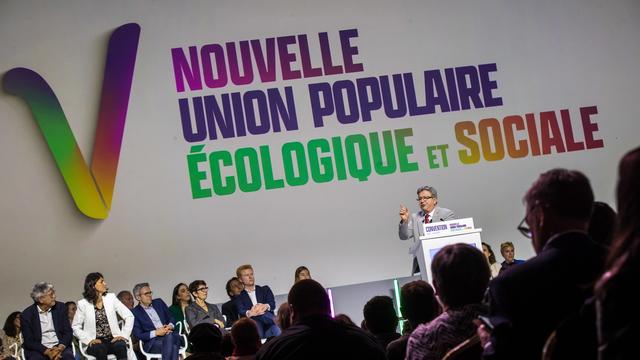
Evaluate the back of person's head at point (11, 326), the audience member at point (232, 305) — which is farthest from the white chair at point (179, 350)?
the back of person's head at point (11, 326)

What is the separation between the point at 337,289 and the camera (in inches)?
364

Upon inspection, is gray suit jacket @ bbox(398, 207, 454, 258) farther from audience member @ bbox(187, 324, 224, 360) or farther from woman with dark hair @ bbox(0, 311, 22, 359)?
audience member @ bbox(187, 324, 224, 360)

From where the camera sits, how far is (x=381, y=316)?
3529 millimetres

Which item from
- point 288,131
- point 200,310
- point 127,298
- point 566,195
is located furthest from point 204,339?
point 288,131

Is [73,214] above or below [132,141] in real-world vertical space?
below

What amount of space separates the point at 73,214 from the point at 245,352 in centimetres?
608

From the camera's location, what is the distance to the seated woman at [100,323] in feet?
24.1

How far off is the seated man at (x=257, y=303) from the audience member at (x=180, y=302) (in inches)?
20.2

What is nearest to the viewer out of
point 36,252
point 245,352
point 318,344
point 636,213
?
point 636,213

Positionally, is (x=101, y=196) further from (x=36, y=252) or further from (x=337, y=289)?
(x=337, y=289)

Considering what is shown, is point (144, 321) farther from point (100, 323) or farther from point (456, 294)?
point (456, 294)

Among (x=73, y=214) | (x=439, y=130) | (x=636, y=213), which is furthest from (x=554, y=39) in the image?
(x=636, y=213)

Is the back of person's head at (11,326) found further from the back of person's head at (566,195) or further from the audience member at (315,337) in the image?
the back of person's head at (566,195)

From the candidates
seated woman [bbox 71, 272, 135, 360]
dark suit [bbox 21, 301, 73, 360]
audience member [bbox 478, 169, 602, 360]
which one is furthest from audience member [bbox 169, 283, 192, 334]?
audience member [bbox 478, 169, 602, 360]
